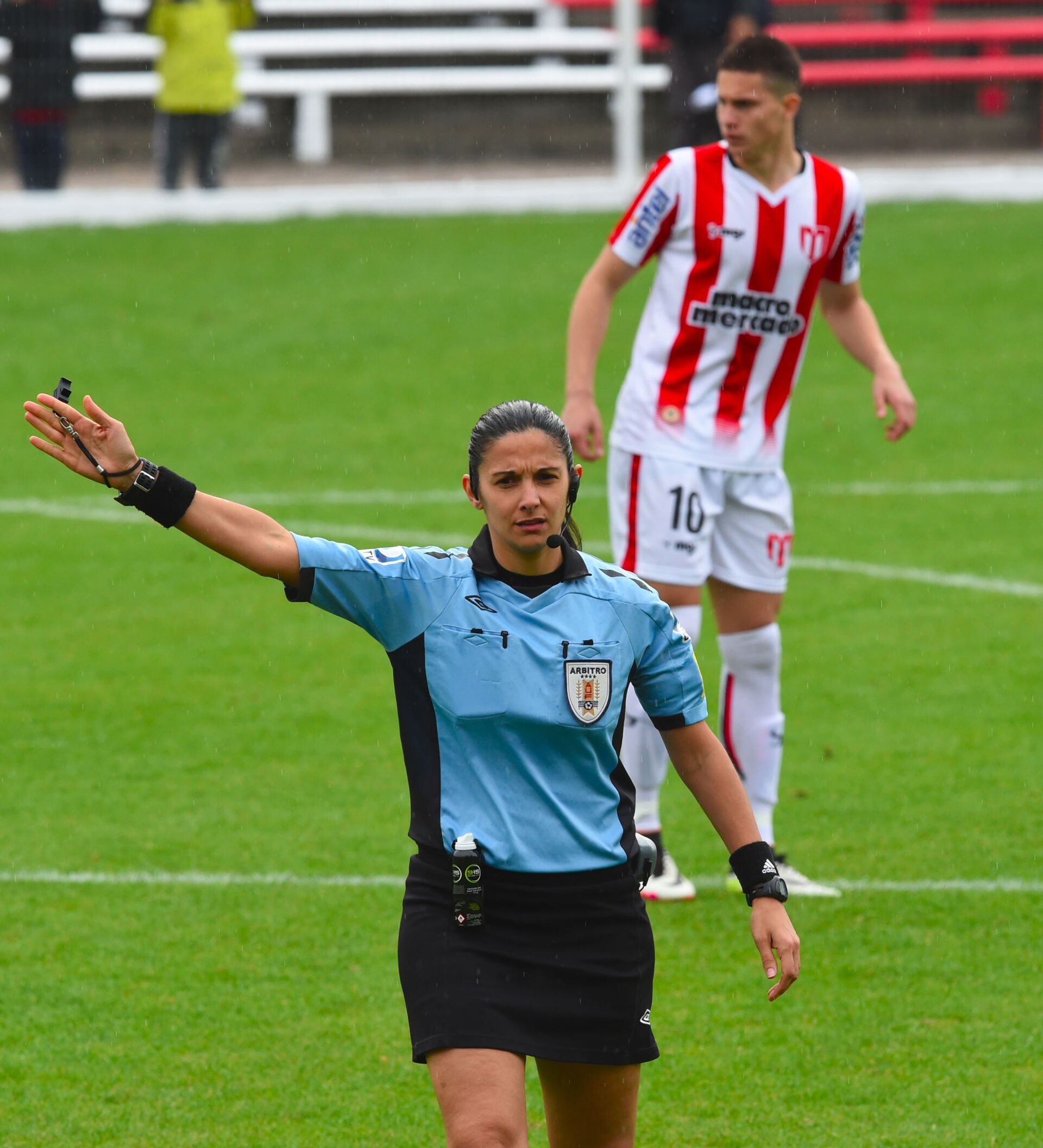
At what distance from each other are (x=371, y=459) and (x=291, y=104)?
10.5 m

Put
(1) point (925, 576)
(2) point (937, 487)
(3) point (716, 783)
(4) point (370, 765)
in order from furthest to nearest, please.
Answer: (2) point (937, 487) → (1) point (925, 576) → (4) point (370, 765) → (3) point (716, 783)

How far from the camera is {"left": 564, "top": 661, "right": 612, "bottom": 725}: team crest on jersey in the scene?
162 inches

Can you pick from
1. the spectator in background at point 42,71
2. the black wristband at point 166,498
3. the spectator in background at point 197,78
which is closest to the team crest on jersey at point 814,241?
the black wristband at point 166,498

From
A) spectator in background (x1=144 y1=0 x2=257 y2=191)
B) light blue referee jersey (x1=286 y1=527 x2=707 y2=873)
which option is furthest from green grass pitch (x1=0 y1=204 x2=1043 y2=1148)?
spectator in background (x1=144 y1=0 x2=257 y2=191)

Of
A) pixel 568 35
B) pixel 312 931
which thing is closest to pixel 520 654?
pixel 312 931

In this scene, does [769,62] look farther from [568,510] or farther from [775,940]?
[775,940]

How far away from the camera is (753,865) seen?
14.0 ft

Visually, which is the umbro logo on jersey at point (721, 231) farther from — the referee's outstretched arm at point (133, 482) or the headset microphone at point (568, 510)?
the referee's outstretched arm at point (133, 482)

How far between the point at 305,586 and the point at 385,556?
7.1 inches

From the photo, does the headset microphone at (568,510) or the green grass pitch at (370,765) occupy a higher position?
the headset microphone at (568,510)

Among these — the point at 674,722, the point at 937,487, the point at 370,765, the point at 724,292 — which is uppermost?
the point at 724,292

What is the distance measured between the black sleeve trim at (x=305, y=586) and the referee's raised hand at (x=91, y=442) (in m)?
0.38

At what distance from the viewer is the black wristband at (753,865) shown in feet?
13.9

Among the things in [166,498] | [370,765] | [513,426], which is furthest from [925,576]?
[166,498]
